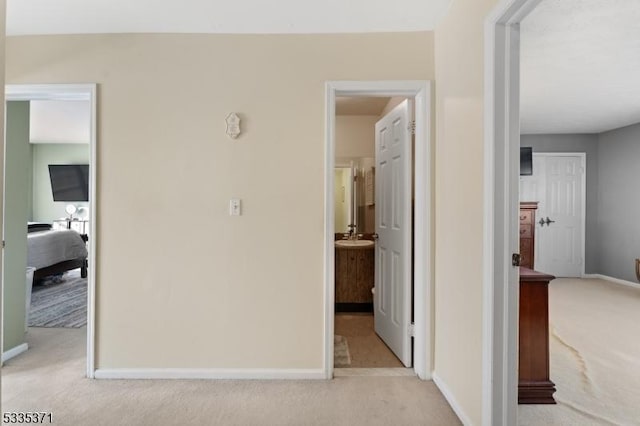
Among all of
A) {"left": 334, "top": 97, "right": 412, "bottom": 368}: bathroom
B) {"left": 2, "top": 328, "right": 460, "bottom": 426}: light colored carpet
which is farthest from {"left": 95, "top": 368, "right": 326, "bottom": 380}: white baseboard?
{"left": 334, "top": 97, "right": 412, "bottom": 368}: bathroom

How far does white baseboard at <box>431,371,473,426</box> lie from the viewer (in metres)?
1.86

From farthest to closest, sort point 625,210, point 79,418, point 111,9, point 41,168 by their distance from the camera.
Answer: point 41,168
point 625,210
point 111,9
point 79,418

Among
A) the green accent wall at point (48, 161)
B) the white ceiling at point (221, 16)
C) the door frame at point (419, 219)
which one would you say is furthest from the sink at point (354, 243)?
the green accent wall at point (48, 161)

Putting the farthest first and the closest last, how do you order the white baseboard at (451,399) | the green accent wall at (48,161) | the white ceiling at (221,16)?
the green accent wall at (48,161) < the white ceiling at (221,16) < the white baseboard at (451,399)

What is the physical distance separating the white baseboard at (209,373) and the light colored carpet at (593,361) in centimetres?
135

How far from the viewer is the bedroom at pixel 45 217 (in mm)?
2838

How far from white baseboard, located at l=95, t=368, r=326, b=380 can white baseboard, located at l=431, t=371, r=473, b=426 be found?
76 cm

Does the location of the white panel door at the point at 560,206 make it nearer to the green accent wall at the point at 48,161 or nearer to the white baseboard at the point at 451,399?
the white baseboard at the point at 451,399

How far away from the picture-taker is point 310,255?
242cm

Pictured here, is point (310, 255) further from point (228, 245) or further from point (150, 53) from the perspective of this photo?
point (150, 53)

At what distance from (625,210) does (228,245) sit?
6.04 metres

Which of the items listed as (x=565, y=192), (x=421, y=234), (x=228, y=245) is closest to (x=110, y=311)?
(x=228, y=245)

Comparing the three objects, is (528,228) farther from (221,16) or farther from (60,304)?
(60,304)

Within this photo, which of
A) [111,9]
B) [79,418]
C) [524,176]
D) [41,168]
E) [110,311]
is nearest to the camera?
[79,418]
